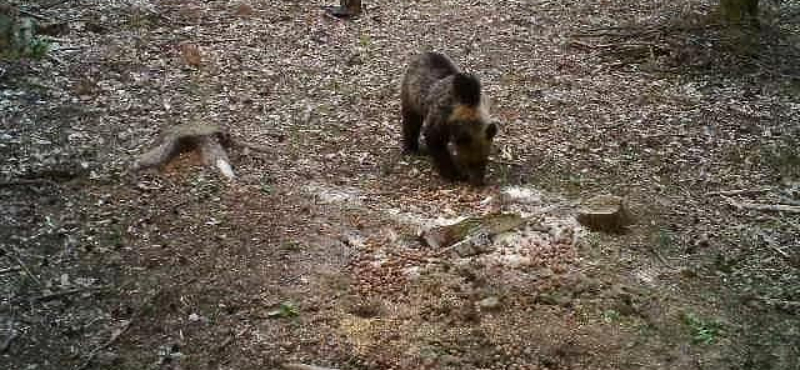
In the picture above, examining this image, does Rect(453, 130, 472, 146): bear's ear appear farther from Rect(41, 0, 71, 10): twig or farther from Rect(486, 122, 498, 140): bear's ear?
Rect(41, 0, 71, 10): twig

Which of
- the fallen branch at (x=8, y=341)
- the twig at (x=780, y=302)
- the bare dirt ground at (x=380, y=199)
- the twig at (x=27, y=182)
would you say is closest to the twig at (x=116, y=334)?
the bare dirt ground at (x=380, y=199)

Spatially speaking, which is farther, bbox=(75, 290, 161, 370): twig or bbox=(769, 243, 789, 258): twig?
bbox=(769, 243, 789, 258): twig

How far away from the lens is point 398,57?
35.5ft

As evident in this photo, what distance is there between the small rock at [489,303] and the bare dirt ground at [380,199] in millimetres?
16

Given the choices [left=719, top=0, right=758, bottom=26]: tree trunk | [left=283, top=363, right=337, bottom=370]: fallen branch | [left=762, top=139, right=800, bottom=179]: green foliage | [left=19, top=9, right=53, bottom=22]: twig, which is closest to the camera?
[left=283, top=363, right=337, bottom=370]: fallen branch

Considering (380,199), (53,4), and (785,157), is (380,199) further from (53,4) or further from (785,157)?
(53,4)

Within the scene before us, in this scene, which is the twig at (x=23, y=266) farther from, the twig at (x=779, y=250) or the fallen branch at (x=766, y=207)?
the fallen branch at (x=766, y=207)

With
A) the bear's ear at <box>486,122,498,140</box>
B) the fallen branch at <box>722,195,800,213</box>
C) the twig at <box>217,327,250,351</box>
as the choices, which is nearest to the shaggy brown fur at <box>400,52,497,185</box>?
the bear's ear at <box>486,122,498,140</box>

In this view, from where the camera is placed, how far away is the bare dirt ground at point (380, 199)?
503cm

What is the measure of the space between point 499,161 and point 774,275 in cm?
303

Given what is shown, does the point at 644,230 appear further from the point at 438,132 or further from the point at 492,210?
the point at 438,132

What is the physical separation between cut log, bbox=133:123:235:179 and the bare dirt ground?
5.9 inches

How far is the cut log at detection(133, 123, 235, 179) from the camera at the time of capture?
728 centimetres

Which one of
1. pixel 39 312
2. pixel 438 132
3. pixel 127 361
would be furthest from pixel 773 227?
pixel 39 312
